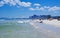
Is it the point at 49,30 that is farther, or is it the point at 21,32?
the point at 21,32

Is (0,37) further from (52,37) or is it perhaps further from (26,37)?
(52,37)

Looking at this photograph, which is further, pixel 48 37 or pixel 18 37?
→ pixel 18 37

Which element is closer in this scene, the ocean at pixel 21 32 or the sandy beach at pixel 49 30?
the sandy beach at pixel 49 30

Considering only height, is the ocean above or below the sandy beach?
below

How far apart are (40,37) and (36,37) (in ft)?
0.58

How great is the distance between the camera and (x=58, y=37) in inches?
237

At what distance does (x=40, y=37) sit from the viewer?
6.46 m

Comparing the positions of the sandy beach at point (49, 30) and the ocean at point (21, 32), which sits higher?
the sandy beach at point (49, 30)

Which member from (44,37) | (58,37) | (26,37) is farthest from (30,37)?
(58,37)

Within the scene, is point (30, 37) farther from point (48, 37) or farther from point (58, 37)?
point (58, 37)

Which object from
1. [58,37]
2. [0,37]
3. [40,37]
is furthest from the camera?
[0,37]

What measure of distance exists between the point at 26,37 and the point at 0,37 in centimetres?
129

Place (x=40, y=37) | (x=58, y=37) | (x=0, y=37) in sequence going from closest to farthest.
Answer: (x=58, y=37) < (x=40, y=37) < (x=0, y=37)

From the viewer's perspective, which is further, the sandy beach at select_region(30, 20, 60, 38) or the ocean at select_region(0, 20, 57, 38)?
the ocean at select_region(0, 20, 57, 38)
